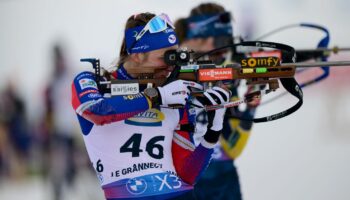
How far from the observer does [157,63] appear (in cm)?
260

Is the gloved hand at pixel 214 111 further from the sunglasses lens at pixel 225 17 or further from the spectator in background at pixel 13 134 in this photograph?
the spectator in background at pixel 13 134

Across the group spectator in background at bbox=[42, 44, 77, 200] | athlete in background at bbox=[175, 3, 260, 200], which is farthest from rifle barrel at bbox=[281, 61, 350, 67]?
spectator in background at bbox=[42, 44, 77, 200]

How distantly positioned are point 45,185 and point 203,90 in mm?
3684

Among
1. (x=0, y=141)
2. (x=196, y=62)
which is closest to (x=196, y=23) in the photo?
(x=196, y=62)

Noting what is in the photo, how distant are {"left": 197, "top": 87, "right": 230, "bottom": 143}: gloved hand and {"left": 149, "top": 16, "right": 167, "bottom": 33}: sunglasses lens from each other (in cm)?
30

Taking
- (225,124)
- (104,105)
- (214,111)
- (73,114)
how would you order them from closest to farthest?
(104,105) → (214,111) → (225,124) → (73,114)

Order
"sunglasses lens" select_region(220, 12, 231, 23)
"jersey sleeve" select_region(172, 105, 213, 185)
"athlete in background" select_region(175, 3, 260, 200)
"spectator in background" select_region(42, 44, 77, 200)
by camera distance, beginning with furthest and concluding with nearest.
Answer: "spectator in background" select_region(42, 44, 77, 200) < "sunglasses lens" select_region(220, 12, 231, 23) < "athlete in background" select_region(175, 3, 260, 200) < "jersey sleeve" select_region(172, 105, 213, 185)

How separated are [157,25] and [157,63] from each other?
0.15m

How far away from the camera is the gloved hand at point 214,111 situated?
256cm

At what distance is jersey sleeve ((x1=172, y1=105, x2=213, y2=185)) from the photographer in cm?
272

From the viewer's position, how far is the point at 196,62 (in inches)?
105

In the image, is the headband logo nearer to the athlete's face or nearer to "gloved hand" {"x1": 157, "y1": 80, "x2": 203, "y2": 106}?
the athlete's face

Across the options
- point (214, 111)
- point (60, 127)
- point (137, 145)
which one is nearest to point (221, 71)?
point (214, 111)

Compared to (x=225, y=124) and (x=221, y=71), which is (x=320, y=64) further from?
(x=225, y=124)
